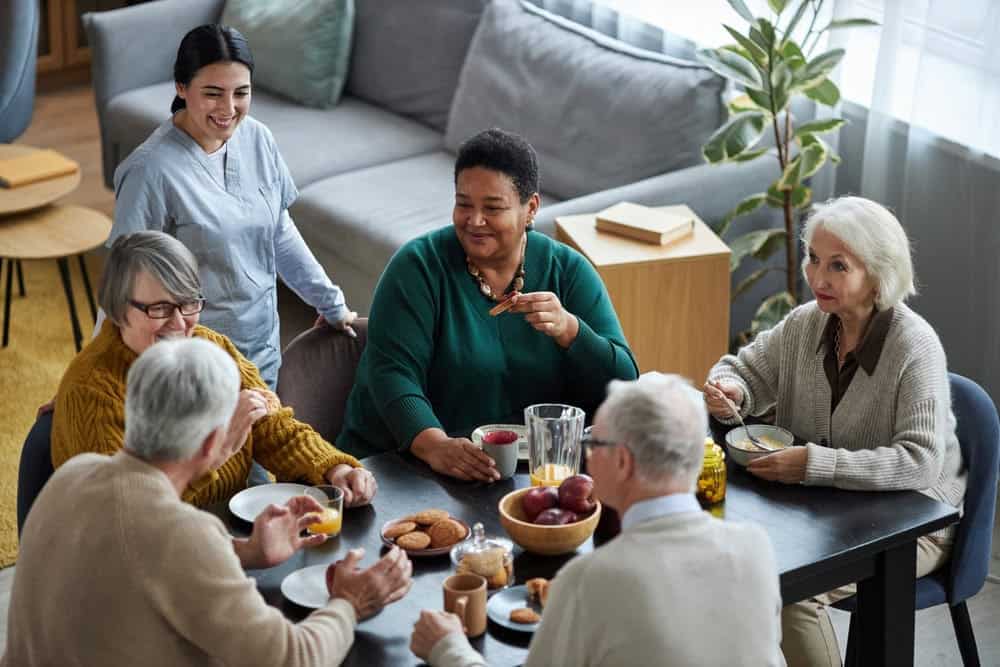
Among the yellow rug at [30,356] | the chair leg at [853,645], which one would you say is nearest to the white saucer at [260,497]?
the chair leg at [853,645]

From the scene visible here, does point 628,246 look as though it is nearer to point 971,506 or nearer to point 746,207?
point 746,207

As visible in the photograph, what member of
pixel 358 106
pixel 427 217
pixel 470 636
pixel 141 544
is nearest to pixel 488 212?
pixel 470 636

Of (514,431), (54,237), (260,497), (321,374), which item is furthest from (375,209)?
(260,497)

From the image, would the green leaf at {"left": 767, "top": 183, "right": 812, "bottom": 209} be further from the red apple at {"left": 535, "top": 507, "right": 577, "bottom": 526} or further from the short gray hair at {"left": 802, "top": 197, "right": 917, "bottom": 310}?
the red apple at {"left": 535, "top": 507, "right": 577, "bottom": 526}

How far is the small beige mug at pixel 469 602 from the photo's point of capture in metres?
2.09

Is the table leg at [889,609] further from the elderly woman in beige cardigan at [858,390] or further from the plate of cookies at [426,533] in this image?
the plate of cookies at [426,533]

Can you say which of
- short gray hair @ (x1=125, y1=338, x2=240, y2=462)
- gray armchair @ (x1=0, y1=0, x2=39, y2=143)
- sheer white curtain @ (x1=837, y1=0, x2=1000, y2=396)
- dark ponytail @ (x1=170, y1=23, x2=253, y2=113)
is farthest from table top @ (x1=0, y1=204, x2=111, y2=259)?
short gray hair @ (x1=125, y1=338, x2=240, y2=462)

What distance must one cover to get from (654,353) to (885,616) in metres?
1.57

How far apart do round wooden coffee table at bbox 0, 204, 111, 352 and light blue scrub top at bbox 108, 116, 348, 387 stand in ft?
4.56

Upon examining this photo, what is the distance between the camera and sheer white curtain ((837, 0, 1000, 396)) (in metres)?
3.98

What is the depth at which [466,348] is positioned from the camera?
113 inches

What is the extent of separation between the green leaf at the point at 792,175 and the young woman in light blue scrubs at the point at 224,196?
146cm

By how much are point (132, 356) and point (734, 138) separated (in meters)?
2.14

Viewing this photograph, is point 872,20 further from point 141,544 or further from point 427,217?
point 141,544
